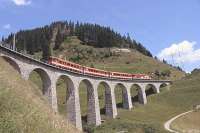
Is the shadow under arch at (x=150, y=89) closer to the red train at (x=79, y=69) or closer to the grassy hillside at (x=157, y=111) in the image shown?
the grassy hillside at (x=157, y=111)

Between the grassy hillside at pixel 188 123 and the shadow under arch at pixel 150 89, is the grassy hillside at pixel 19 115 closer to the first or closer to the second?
the grassy hillside at pixel 188 123

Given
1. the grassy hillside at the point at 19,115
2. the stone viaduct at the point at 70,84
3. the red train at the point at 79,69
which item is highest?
the red train at the point at 79,69

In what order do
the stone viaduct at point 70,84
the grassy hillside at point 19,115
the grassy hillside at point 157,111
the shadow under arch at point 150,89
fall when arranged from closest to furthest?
the grassy hillside at point 19,115 < the stone viaduct at point 70,84 < the grassy hillside at point 157,111 < the shadow under arch at point 150,89

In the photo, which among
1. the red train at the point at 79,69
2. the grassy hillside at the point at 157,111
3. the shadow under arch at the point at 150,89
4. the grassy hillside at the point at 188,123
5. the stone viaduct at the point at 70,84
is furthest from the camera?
the shadow under arch at the point at 150,89

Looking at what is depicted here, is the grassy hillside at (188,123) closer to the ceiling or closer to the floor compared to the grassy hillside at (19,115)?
closer to the floor

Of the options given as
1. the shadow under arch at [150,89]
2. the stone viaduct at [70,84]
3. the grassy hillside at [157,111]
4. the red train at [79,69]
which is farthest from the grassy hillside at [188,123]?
the shadow under arch at [150,89]

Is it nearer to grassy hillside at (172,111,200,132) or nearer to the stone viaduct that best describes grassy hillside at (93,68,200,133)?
grassy hillside at (172,111,200,132)

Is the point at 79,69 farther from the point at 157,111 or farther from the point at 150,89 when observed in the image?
the point at 150,89

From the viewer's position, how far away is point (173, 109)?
305 feet

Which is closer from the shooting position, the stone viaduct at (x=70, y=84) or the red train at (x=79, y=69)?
the stone viaduct at (x=70, y=84)

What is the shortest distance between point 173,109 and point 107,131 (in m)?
34.2

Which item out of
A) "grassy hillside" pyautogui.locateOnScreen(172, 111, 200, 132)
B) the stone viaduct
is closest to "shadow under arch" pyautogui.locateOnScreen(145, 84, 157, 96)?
the stone viaduct

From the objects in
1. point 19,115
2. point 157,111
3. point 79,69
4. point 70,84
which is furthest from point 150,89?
point 19,115

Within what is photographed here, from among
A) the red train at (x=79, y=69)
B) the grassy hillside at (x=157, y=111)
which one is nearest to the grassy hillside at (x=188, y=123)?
the grassy hillside at (x=157, y=111)
